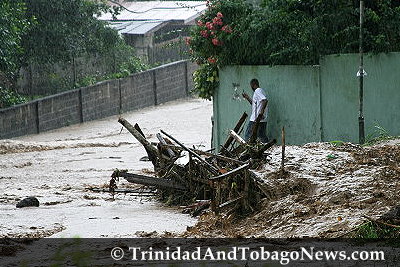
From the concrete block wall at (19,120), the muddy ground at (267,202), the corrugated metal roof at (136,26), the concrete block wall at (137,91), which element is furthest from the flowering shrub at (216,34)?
the corrugated metal roof at (136,26)

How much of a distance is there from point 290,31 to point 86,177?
511 cm

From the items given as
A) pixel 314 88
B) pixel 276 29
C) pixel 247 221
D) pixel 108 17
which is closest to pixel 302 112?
pixel 314 88

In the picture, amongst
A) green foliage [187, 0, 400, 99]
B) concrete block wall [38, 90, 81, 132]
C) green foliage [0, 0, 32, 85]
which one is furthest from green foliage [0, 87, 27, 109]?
green foliage [187, 0, 400, 99]

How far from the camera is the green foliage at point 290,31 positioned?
1708cm

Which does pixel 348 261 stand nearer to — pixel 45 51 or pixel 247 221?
pixel 247 221

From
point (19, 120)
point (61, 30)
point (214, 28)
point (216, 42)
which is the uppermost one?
point (61, 30)

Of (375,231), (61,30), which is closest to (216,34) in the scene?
(375,231)

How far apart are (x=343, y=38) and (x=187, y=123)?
14.4m

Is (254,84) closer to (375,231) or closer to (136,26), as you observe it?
(375,231)

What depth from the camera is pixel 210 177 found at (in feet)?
42.7

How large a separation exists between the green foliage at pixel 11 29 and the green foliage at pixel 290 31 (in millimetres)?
8291

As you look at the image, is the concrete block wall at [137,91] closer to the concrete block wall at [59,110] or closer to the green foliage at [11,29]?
the concrete block wall at [59,110]

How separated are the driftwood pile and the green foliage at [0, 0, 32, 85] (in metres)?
12.0

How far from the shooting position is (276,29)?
1795 centimetres
